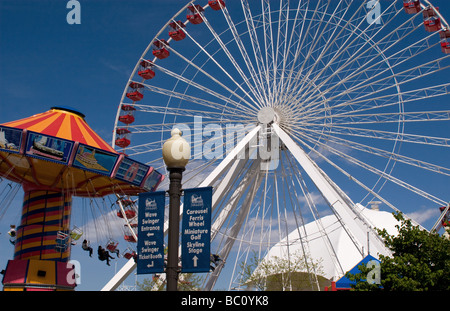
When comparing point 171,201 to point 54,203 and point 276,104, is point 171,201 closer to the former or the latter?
point 54,203

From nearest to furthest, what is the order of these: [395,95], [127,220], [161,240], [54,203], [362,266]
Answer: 1. [161,240]
2. [362,266]
3. [54,203]
4. [395,95]
5. [127,220]

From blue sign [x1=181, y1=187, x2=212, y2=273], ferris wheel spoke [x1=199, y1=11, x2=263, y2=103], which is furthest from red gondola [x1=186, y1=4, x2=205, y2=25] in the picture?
blue sign [x1=181, y1=187, x2=212, y2=273]

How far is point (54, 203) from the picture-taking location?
2231 centimetres

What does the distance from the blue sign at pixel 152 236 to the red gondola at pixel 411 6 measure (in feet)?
68.2

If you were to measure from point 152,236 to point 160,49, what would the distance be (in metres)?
23.0

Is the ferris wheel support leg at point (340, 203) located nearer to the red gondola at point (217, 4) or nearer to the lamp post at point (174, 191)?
the red gondola at point (217, 4)

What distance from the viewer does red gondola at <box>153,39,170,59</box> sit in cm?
3039

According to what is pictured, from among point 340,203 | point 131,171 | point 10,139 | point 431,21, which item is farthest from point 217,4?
point 10,139

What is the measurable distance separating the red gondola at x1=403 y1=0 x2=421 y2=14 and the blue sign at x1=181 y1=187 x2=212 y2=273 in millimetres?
20367

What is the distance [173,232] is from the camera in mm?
8055

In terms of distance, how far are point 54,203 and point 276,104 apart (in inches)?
464

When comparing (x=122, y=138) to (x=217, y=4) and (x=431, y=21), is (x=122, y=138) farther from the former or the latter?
(x=431, y=21)

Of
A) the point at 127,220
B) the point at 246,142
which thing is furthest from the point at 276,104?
the point at 127,220

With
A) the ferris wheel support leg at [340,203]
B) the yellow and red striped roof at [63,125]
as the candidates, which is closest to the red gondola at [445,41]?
the ferris wheel support leg at [340,203]
